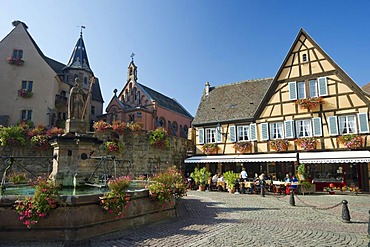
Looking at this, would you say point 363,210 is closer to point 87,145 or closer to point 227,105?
point 87,145

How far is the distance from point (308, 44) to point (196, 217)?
54.5 feet

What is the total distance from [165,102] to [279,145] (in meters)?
22.3

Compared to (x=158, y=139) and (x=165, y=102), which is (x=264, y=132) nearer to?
(x=158, y=139)

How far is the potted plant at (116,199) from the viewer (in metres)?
6.20

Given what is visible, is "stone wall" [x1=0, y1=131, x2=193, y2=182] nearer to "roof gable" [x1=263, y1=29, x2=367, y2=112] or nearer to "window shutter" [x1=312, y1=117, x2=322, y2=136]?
"roof gable" [x1=263, y1=29, x2=367, y2=112]

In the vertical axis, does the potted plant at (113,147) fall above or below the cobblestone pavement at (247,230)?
above

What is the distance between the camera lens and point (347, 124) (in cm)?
1748

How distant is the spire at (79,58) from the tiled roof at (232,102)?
52.5 feet

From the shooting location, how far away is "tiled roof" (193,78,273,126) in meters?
22.0

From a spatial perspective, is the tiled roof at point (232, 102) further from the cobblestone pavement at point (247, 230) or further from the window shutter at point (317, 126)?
the cobblestone pavement at point (247, 230)

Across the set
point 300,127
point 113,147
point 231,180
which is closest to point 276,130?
point 300,127

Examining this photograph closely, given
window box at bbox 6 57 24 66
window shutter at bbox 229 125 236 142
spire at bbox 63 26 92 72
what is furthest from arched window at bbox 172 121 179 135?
window box at bbox 6 57 24 66

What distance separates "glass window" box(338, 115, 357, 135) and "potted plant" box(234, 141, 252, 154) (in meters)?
6.31

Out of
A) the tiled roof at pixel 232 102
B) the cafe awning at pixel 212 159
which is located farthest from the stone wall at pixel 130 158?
the tiled roof at pixel 232 102
